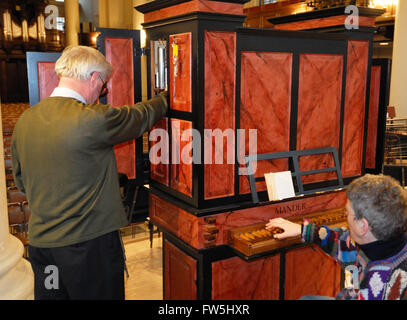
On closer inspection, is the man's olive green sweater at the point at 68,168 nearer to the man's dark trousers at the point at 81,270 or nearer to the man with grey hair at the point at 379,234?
the man's dark trousers at the point at 81,270

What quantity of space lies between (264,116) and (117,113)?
1274 mm

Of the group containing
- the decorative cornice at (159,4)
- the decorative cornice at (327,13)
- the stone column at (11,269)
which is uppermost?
the decorative cornice at (327,13)

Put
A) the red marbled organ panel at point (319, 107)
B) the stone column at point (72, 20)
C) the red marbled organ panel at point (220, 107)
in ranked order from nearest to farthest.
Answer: the red marbled organ panel at point (220, 107)
the red marbled organ panel at point (319, 107)
the stone column at point (72, 20)

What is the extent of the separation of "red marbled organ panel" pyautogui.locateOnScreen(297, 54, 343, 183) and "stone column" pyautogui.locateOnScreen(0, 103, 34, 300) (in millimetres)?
2207

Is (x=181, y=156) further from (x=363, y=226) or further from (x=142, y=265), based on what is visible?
(x=142, y=265)

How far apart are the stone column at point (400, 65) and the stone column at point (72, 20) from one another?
1381 centimetres

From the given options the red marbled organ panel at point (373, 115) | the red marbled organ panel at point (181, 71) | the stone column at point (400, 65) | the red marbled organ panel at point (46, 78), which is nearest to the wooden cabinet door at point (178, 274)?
the red marbled organ panel at point (181, 71)

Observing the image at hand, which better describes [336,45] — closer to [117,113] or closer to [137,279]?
[117,113]

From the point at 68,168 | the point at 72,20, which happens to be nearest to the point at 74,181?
the point at 68,168

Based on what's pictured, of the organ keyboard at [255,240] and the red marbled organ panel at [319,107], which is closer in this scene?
the organ keyboard at [255,240]

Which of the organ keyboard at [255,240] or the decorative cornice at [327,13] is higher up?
the decorative cornice at [327,13]

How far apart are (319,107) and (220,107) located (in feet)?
3.41

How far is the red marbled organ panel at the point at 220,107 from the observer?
9.29 feet
